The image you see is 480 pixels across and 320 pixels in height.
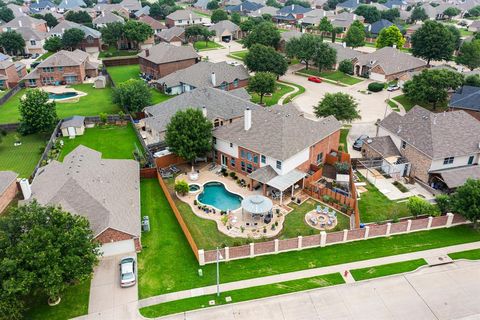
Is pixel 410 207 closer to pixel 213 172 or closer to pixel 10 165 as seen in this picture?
pixel 213 172

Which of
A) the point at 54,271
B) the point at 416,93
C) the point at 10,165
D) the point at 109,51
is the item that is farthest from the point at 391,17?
the point at 54,271

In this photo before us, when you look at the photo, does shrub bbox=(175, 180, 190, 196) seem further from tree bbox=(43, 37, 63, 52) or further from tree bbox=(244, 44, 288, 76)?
tree bbox=(43, 37, 63, 52)

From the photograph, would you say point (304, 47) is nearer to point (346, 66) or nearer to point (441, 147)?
point (346, 66)

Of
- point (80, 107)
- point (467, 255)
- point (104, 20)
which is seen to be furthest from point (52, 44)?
point (467, 255)

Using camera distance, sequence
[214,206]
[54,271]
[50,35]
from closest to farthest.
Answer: [54,271] < [214,206] < [50,35]

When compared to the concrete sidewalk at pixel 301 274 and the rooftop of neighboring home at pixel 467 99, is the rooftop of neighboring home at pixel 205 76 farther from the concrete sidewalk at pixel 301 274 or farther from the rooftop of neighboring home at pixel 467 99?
the concrete sidewalk at pixel 301 274

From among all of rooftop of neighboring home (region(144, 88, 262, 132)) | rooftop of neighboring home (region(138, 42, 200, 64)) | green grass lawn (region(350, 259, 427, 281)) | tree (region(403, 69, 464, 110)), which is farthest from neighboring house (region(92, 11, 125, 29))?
green grass lawn (region(350, 259, 427, 281))
